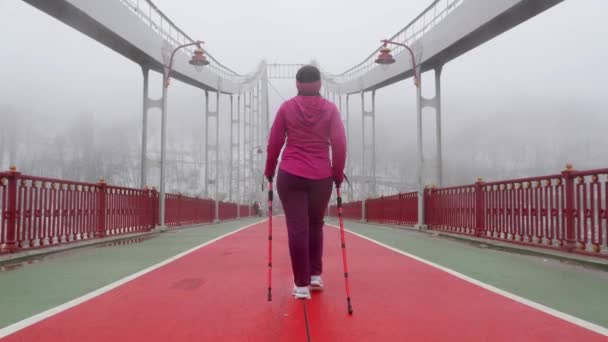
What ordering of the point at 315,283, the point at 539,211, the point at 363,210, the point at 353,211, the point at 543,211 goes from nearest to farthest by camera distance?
the point at 315,283 < the point at 543,211 < the point at 539,211 < the point at 363,210 < the point at 353,211

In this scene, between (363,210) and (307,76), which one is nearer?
(307,76)

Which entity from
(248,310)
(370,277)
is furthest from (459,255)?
(248,310)

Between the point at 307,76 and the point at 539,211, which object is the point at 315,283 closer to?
the point at 307,76

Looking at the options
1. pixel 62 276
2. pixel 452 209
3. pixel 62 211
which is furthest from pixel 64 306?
pixel 452 209

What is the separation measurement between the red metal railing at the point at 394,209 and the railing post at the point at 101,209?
33.5 feet

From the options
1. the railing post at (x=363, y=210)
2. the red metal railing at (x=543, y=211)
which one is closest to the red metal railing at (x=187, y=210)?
the railing post at (x=363, y=210)

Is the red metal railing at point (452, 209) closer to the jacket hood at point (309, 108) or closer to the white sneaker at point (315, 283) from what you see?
the white sneaker at point (315, 283)

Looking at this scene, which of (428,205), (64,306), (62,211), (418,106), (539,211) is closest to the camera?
(64,306)

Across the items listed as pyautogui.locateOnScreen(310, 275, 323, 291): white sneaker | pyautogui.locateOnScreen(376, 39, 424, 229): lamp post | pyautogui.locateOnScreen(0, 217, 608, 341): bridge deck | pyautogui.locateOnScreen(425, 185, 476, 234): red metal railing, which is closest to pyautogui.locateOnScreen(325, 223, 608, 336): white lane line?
pyautogui.locateOnScreen(0, 217, 608, 341): bridge deck

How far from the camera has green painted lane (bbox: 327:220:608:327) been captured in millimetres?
4324

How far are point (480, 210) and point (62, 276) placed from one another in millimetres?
8674

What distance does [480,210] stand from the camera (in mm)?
11758

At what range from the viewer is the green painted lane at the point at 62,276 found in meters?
4.34

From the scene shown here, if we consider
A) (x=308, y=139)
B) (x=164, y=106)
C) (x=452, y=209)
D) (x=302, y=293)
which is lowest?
(x=302, y=293)
